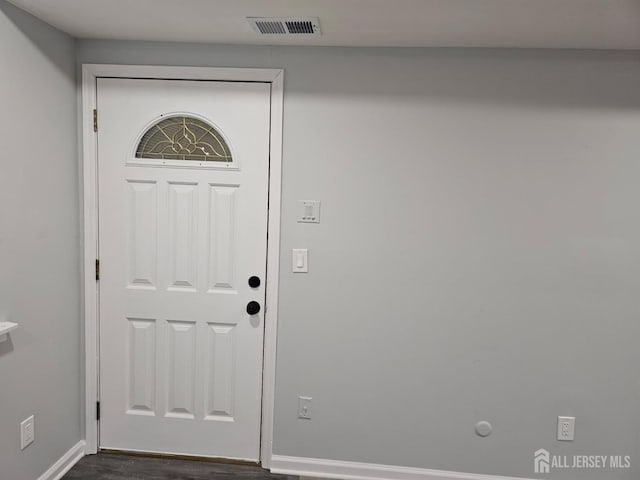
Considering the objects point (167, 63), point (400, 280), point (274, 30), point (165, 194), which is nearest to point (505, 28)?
point (274, 30)

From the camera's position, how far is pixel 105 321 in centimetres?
242

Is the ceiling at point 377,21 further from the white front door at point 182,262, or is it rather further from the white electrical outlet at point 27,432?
the white electrical outlet at point 27,432

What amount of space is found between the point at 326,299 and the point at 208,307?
647mm

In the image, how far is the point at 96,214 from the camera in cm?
235

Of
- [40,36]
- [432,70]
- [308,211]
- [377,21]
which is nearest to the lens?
[377,21]

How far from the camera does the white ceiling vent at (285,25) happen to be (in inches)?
73.7

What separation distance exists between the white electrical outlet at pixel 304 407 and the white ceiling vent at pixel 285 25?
1.85m

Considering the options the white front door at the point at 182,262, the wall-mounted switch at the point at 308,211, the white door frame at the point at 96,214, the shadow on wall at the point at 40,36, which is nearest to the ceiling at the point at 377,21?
the shadow on wall at the point at 40,36

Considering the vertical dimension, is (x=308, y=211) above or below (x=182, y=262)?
above


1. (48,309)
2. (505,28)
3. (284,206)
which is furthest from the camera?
(284,206)

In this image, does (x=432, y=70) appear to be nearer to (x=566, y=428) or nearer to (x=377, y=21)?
(x=377, y=21)

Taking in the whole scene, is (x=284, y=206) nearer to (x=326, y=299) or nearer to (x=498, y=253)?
(x=326, y=299)

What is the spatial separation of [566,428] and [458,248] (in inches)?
43.1

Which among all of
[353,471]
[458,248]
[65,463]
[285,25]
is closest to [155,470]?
[65,463]
